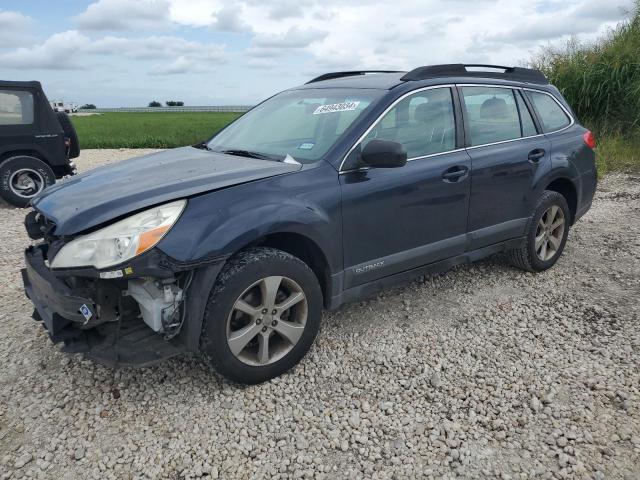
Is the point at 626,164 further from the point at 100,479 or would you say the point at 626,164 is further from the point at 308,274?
the point at 100,479

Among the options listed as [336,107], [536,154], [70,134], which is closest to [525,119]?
[536,154]

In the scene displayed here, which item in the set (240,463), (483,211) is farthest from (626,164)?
(240,463)

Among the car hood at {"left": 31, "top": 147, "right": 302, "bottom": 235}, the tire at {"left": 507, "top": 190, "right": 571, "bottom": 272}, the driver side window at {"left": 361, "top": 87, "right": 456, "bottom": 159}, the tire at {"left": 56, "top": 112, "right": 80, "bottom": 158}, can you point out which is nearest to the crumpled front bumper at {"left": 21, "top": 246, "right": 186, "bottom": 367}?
the car hood at {"left": 31, "top": 147, "right": 302, "bottom": 235}

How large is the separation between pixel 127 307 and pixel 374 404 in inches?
56.5

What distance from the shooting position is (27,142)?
7.82m

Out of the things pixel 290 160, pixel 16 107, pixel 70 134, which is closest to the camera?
pixel 290 160

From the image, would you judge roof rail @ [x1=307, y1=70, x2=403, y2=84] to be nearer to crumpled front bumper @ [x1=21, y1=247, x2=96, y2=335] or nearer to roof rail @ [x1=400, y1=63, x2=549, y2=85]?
roof rail @ [x1=400, y1=63, x2=549, y2=85]

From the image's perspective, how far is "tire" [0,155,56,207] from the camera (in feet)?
25.1

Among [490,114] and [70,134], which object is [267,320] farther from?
[70,134]

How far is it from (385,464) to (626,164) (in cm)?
955

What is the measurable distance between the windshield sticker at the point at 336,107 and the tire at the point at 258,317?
3.80 feet


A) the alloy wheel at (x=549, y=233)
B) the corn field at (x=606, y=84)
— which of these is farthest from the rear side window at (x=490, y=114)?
the corn field at (x=606, y=84)

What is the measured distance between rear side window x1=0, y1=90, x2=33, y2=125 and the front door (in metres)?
6.63

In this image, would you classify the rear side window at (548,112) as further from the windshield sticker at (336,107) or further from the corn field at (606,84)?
the corn field at (606,84)
